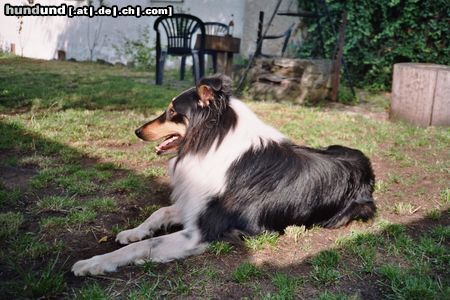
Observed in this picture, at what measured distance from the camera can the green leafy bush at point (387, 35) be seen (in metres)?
8.68

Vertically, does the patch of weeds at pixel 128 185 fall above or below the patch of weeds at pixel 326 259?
above

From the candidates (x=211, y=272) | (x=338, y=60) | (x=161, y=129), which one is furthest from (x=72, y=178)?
(x=338, y=60)

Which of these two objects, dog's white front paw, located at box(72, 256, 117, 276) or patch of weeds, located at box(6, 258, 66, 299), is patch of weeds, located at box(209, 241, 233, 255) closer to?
dog's white front paw, located at box(72, 256, 117, 276)

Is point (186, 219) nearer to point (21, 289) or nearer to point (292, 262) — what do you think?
point (292, 262)

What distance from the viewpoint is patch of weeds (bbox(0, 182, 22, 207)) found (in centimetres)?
309

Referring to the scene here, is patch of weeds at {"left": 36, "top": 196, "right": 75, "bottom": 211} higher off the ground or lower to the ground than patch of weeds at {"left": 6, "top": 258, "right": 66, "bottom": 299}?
higher

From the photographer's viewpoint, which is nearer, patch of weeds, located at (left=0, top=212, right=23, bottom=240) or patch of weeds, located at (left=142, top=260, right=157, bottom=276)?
patch of weeds, located at (left=142, top=260, right=157, bottom=276)

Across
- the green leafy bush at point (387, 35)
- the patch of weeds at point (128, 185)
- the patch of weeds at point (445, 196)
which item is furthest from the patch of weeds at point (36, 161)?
the green leafy bush at point (387, 35)

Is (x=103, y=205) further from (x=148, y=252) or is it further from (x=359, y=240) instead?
(x=359, y=240)

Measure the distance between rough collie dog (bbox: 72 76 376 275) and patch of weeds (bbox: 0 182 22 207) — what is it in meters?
0.98

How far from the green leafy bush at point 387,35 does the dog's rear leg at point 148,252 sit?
7360mm

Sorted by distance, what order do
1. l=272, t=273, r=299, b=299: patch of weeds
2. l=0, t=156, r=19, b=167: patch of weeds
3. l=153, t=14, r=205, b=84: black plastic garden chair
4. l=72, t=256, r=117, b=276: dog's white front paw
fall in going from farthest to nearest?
1. l=153, t=14, r=205, b=84: black plastic garden chair
2. l=0, t=156, r=19, b=167: patch of weeds
3. l=72, t=256, r=117, b=276: dog's white front paw
4. l=272, t=273, r=299, b=299: patch of weeds

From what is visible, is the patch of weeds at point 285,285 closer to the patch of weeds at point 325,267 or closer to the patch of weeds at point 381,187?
the patch of weeds at point 325,267

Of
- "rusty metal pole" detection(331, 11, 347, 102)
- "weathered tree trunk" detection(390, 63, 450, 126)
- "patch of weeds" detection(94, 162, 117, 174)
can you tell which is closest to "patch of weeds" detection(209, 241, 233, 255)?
"patch of weeds" detection(94, 162, 117, 174)
